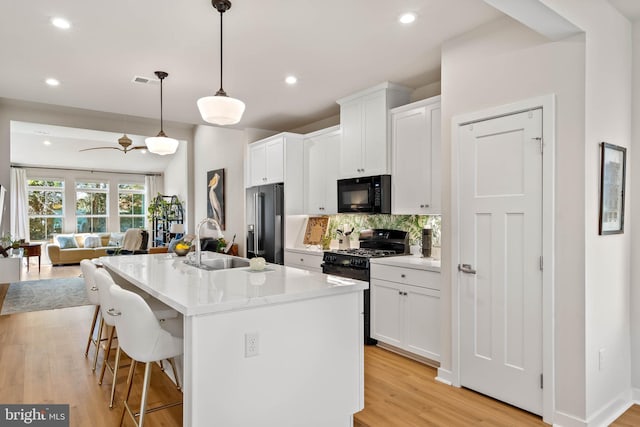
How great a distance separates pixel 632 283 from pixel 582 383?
904mm

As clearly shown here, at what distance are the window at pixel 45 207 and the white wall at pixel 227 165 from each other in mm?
4683

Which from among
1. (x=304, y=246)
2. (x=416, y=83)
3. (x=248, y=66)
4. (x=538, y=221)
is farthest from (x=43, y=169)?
(x=538, y=221)

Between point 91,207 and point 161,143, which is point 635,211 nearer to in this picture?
point 161,143

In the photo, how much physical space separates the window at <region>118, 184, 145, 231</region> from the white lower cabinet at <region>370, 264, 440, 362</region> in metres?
10.1

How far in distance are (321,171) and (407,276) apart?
197cm

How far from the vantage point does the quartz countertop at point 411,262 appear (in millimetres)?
3320

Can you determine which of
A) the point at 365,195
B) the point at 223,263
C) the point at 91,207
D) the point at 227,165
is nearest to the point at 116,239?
the point at 91,207

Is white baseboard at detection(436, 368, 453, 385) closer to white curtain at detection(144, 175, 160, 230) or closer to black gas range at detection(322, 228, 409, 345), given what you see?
black gas range at detection(322, 228, 409, 345)

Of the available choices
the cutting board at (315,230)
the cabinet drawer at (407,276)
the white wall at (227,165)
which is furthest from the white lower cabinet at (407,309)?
the white wall at (227,165)

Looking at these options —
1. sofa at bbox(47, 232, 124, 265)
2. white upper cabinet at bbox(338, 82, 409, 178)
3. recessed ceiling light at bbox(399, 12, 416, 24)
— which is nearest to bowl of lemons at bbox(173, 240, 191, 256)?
white upper cabinet at bbox(338, 82, 409, 178)

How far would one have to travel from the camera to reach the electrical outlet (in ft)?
6.39

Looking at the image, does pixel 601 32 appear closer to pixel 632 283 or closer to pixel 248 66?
pixel 632 283

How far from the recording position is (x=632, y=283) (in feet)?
8.95

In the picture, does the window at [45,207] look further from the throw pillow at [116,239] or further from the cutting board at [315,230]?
the cutting board at [315,230]
